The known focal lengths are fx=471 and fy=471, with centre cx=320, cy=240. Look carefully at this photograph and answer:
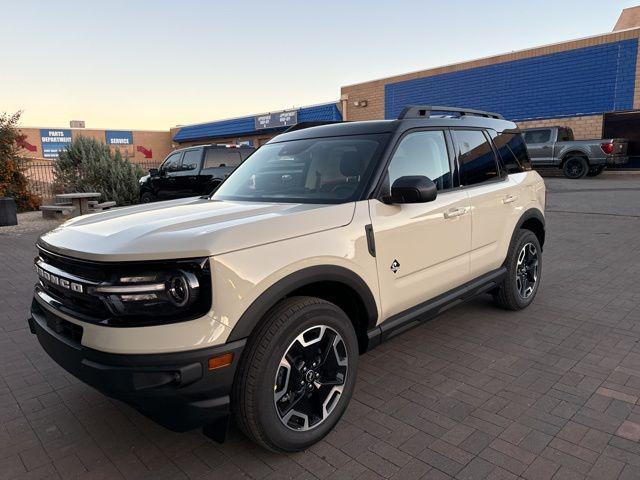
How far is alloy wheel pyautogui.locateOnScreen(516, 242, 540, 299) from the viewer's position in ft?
15.5

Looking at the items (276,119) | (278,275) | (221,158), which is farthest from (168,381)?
(276,119)

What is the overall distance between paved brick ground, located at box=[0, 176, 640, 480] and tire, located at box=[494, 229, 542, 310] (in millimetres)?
132

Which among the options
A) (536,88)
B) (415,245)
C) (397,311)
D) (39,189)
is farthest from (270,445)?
(536,88)

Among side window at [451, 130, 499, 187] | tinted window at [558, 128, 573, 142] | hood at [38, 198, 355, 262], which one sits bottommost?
hood at [38, 198, 355, 262]

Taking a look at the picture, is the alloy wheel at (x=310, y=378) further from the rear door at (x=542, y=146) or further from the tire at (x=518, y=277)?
the rear door at (x=542, y=146)

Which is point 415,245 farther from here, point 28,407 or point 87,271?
point 28,407

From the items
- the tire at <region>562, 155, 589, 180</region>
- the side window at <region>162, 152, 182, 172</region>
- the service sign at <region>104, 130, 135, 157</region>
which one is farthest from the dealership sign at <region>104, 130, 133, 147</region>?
the tire at <region>562, 155, 589, 180</region>

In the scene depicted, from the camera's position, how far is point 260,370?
232 cm

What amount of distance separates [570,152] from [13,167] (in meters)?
18.8

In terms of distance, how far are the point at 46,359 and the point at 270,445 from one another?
8.18 feet

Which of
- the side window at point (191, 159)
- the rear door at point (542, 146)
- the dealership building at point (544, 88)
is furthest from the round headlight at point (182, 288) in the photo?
the rear door at point (542, 146)

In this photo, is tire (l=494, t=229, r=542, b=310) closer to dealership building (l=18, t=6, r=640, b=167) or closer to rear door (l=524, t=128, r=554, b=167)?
dealership building (l=18, t=6, r=640, b=167)

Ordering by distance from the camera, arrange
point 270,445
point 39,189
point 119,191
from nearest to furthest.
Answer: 1. point 270,445
2. point 119,191
3. point 39,189

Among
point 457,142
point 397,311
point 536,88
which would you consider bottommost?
point 397,311
